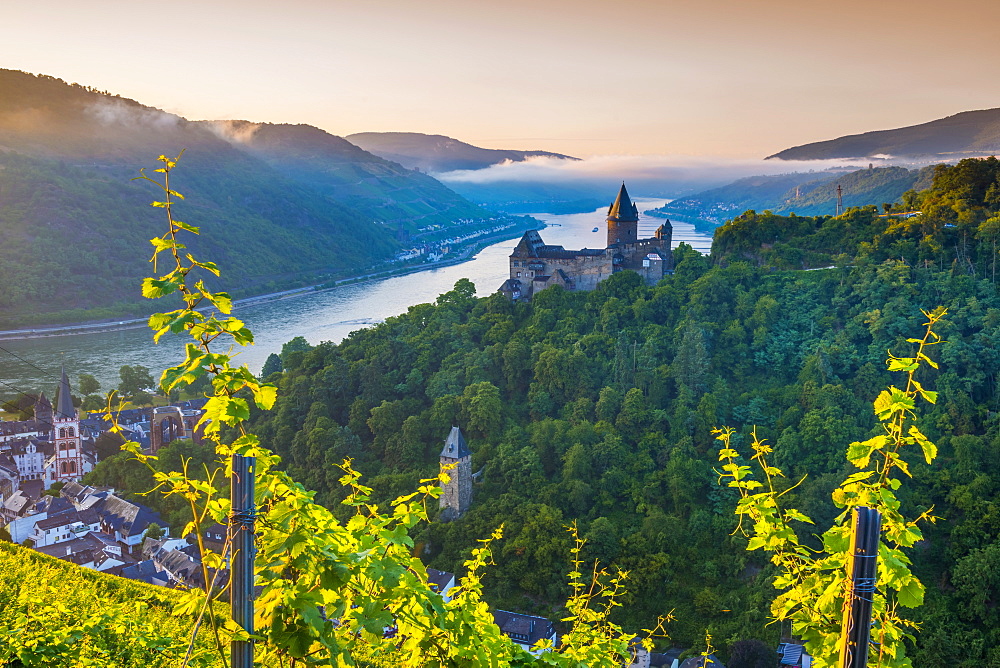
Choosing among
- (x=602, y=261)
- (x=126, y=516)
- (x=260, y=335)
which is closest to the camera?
(x=126, y=516)

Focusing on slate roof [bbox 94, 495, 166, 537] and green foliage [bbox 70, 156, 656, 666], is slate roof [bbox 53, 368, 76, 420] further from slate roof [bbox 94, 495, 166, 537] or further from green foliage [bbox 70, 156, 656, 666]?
green foliage [bbox 70, 156, 656, 666]

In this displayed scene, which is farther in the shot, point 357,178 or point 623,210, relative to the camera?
point 357,178

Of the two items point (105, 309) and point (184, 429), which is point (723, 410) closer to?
point (184, 429)

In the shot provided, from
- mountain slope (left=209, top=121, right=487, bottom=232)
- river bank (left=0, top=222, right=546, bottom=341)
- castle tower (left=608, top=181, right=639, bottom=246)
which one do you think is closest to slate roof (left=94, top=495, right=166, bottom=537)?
river bank (left=0, top=222, right=546, bottom=341)

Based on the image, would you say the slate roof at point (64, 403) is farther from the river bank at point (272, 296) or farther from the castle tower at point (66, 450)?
the river bank at point (272, 296)

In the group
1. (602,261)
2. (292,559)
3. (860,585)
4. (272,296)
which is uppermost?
(292,559)

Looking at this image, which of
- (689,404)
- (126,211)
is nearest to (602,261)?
(689,404)

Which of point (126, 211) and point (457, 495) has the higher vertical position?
point (126, 211)

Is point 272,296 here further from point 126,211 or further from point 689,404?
point 689,404
